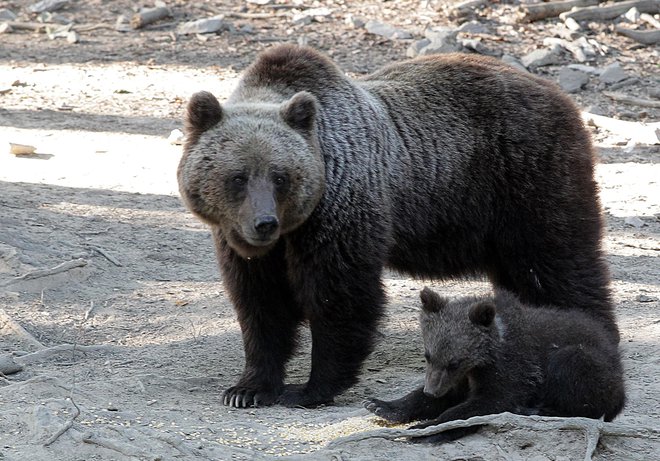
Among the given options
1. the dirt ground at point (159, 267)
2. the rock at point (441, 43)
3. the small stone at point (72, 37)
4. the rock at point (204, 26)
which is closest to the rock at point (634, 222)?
the dirt ground at point (159, 267)

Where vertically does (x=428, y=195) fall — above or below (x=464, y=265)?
above

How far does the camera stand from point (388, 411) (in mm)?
6844

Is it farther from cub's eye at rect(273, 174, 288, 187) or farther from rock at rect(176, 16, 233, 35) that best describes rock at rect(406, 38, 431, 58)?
cub's eye at rect(273, 174, 288, 187)

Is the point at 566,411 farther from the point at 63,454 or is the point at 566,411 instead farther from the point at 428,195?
the point at 63,454

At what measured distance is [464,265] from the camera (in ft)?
28.5

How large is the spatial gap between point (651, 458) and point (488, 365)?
1.07 meters

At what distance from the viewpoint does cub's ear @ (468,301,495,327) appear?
655 centimetres

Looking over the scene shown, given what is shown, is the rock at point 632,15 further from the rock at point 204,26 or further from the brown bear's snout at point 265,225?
the brown bear's snout at point 265,225

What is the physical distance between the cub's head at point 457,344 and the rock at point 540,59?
10.8 meters

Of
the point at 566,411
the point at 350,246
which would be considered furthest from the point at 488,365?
the point at 350,246

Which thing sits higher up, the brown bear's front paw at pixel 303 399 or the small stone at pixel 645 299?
the brown bear's front paw at pixel 303 399

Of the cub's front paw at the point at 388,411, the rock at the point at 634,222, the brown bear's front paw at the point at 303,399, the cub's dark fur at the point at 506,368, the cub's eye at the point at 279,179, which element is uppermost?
the cub's eye at the point at 279,179

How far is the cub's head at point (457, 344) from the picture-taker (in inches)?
257

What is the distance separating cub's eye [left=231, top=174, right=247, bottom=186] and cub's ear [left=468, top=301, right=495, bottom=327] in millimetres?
1791
